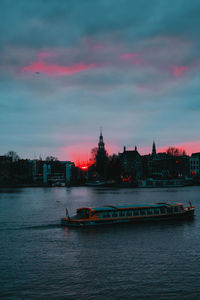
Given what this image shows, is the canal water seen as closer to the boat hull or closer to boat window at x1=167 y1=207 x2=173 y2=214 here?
the boat hull

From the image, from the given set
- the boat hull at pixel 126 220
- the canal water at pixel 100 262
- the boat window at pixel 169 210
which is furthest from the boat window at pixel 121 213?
the boat window at pixel 169 210

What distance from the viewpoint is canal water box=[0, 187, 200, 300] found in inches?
1079

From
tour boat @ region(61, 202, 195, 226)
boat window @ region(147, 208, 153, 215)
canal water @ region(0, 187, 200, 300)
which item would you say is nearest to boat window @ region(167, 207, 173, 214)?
tour boat @ region(61, 202, 195, 226)

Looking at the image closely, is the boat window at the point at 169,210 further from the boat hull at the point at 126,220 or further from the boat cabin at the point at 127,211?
the boat hull at the point at 126,220

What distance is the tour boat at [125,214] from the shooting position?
5681cm

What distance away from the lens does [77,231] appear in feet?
173

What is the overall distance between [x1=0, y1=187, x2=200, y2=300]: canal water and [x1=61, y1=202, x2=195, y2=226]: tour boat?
1.96 meters

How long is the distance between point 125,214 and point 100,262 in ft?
81.8

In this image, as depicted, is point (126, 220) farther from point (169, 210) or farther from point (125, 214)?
point (169, 210)

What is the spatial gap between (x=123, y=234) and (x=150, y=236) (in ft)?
12.4

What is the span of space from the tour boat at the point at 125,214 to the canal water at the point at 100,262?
6.44ft

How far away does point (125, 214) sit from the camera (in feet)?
198

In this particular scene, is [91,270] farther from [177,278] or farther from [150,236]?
[150,236]

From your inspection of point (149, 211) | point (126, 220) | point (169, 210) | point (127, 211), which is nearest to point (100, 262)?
point (126, 220)
